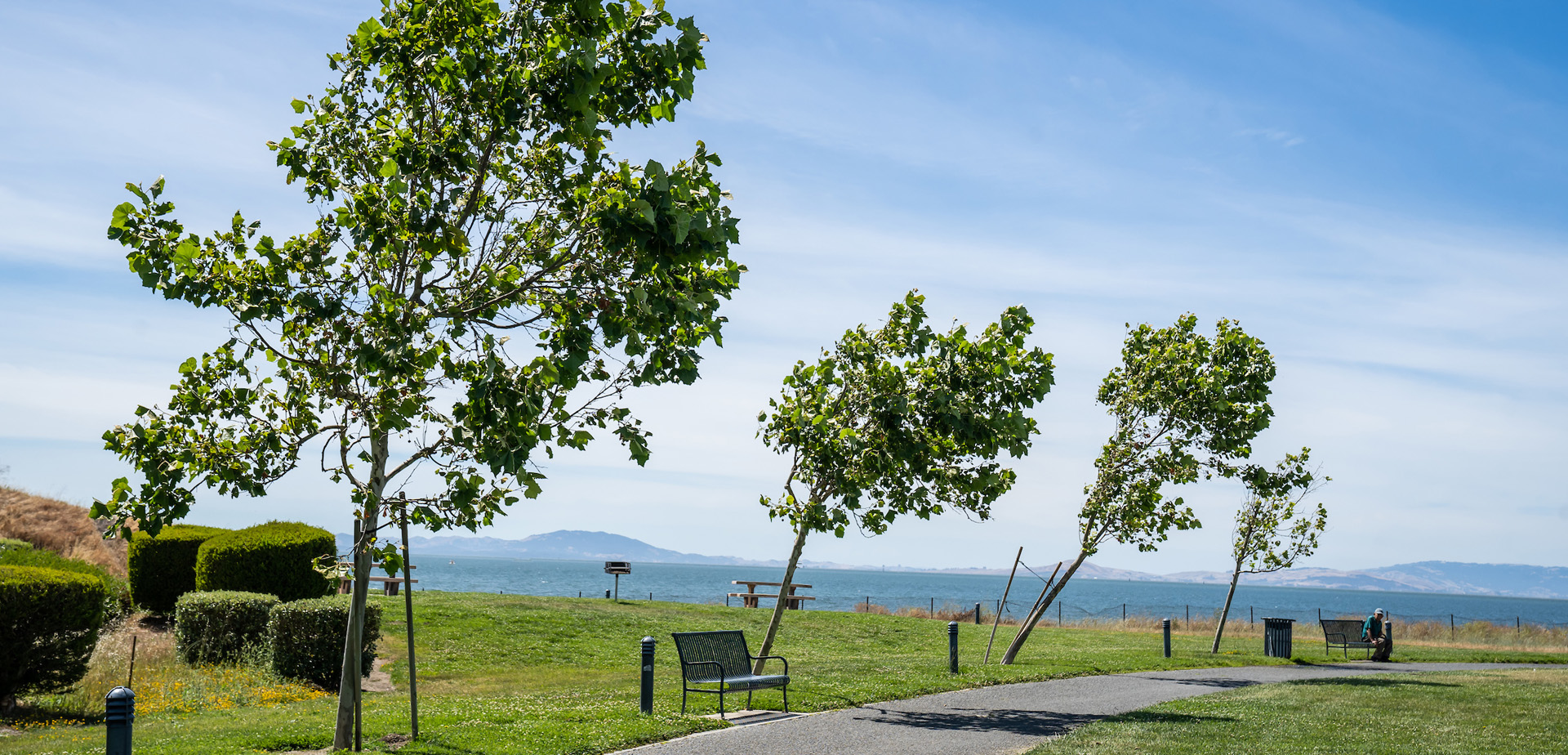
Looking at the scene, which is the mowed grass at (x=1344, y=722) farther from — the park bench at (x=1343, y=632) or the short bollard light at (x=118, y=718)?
the park bench at (x=1343, y=632)

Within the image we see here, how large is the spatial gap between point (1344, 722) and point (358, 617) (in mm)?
11184

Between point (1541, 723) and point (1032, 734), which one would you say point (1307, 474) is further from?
point (1032, 734)

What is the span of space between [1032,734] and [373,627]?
33.6 ft

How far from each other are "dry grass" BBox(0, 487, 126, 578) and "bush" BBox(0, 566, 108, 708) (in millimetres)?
11471

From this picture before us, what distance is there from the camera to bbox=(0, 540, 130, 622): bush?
15344mm

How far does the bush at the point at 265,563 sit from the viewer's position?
731 inches

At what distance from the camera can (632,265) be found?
26.8 ft

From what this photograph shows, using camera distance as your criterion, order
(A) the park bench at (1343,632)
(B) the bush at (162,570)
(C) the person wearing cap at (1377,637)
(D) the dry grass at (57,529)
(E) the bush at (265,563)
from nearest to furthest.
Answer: (E) the bush at (265,563)
(B) the bush at (162,570)
(D) the dry grass at (57,529)
(C) the person wearing cap at (1377,637)
(A) the park bench at (1343,632)

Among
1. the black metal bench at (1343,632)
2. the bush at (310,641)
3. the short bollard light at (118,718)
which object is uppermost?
the short bollard light at (118,718)

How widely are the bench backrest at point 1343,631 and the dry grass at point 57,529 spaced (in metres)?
29.3

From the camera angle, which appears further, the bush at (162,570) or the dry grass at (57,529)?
the dry grass at (57,529)

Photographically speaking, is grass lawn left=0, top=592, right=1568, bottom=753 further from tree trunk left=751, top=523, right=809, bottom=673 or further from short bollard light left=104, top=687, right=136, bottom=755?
short bollard light left=104, top=687, right=136, bottom=755

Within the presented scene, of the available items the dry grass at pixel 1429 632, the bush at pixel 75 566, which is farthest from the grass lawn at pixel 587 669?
the bush at pixel 75 566

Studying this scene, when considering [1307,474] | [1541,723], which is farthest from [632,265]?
[1307,474]
